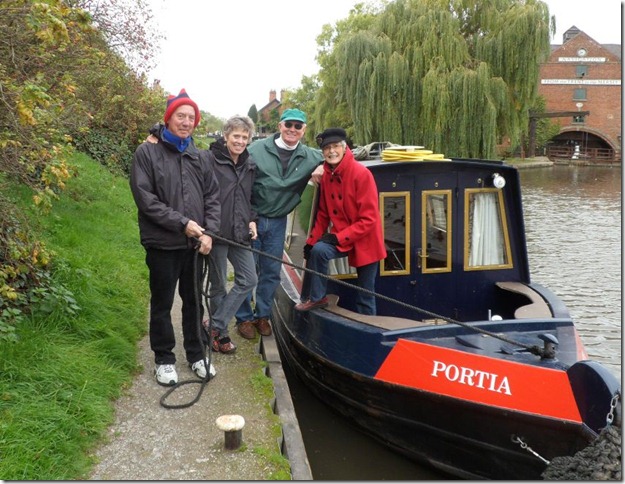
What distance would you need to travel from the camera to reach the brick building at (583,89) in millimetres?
42406

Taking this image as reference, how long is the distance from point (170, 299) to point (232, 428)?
118 centimetres

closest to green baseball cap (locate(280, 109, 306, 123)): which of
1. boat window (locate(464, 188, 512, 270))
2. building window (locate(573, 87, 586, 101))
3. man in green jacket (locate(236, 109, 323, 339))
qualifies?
man in green jacket (locate(236, 109, 323, 339))

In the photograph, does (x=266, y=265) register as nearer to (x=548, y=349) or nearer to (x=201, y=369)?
(x=201, y=369)

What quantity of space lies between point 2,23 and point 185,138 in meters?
1.39

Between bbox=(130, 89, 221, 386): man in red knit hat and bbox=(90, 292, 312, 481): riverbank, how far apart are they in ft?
1.07

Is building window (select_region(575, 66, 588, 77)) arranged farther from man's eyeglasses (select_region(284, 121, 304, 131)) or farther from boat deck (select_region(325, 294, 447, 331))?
boat deck (select_region(325, 294, 447, 331))

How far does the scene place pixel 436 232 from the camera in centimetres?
562

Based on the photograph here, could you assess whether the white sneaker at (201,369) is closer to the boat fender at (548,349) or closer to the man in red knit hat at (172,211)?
the man in red knit hat at (172,211)

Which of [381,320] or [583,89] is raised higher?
[583,89]

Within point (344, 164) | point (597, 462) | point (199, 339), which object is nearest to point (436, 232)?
point (344, 164)

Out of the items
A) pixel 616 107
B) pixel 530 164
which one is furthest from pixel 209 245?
pixel 616 107

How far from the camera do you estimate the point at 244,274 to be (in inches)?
192

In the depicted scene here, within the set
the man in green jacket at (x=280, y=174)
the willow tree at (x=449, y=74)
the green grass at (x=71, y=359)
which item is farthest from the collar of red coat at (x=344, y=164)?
the willow tree at (x=449, y=74)

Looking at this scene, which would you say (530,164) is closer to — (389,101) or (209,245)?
(389,101)
